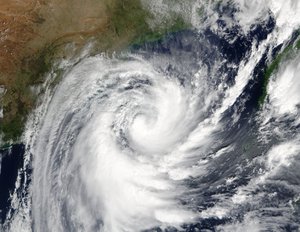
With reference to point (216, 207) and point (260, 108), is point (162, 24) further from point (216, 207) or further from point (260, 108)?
point (216, 207)

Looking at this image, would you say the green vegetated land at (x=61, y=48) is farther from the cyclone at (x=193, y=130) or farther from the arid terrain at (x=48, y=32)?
the cyclone at (x=193, y=130)

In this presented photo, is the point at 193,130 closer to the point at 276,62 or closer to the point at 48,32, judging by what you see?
the point at 276,62

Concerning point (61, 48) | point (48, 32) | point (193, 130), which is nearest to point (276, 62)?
point (193, 130)

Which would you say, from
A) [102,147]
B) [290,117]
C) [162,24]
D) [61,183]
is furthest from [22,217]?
[290,117]

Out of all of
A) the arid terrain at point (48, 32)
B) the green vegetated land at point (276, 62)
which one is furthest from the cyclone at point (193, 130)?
the arid terrain at point (48, 32)

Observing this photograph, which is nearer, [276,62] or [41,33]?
[276,62]

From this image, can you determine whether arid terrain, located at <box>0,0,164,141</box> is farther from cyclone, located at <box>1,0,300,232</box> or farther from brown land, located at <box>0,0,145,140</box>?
cyclone, located at <box>1,0,300,232</box>
